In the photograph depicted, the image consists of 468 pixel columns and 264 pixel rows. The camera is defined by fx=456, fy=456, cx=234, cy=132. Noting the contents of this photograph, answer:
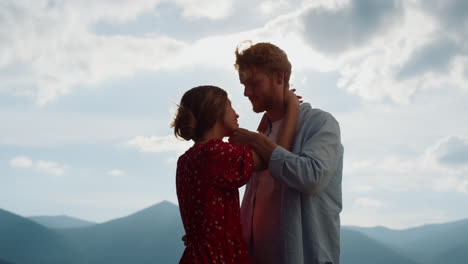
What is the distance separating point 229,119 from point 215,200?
0.57 m

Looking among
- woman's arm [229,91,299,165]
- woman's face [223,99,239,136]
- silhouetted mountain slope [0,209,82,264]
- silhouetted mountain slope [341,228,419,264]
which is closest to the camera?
woman's arm [229,91,299,165]

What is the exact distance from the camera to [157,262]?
217 feet

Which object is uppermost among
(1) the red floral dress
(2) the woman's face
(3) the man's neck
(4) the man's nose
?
(4) the man's nose

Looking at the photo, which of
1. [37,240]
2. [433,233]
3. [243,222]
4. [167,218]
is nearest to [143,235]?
[167,218]

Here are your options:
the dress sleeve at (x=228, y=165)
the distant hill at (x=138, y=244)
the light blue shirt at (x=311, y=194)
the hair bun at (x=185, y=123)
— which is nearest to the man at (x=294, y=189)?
the light blue shirt at (x=311, y=194)

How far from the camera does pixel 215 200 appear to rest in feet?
9.30

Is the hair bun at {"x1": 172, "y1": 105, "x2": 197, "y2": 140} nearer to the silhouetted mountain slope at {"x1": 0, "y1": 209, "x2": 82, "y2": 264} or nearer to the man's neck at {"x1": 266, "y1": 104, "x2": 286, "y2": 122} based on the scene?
the man's neck at {"x1": 266, "y1": 104, "x2": 286, "y2": 122}

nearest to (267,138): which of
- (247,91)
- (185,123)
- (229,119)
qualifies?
(229,119)

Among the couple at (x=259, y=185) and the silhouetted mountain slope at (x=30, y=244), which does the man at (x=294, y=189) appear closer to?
the couple at (x=259, y=185)

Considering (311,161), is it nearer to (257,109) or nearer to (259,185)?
(259,185)

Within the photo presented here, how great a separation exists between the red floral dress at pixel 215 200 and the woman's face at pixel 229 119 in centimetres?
21

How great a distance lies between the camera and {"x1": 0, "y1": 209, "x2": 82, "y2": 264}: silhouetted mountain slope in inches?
2307

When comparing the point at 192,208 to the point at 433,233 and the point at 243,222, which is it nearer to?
the point at 243,222

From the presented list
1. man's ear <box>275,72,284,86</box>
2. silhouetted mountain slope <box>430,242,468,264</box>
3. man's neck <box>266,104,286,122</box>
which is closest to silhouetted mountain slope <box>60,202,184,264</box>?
silhouetted mountain slope <box>430,242,468,264</box>
